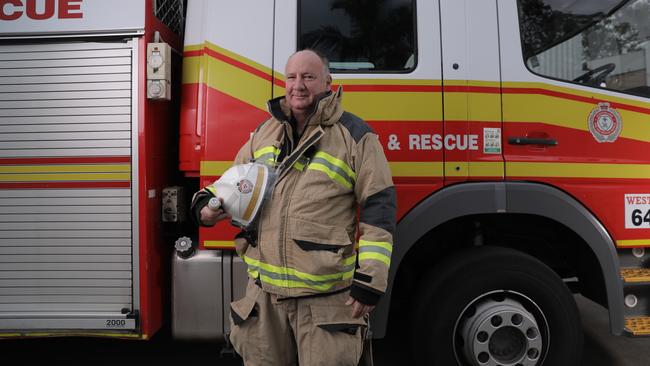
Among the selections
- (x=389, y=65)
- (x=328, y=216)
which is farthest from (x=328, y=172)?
(x=389, y=65)

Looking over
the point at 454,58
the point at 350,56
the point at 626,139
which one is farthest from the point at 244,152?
the point at 626,139

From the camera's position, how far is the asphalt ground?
336cm

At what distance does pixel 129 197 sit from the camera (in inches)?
102

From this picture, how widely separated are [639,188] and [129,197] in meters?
2.82

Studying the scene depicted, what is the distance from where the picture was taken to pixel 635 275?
9.09 ft

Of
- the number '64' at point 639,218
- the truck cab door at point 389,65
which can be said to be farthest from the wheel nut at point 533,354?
the truck cab door at point 389,65

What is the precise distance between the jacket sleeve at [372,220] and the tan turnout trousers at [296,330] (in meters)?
0.14

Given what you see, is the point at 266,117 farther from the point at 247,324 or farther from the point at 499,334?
Result: the point at 499,334

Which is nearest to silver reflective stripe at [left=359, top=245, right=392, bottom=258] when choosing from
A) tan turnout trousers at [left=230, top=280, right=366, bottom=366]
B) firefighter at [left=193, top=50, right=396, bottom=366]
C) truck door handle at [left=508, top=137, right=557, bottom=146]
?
firefighter at [left=193, top=50, right=396, bottom=366]

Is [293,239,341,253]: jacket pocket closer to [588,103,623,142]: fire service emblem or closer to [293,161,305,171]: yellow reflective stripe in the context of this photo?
[293,161,305,171]: yellow reflective stripe

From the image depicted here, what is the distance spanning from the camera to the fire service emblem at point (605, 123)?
2705 millimetres

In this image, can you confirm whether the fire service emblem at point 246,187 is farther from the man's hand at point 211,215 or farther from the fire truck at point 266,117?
the fire truck at point 266,117

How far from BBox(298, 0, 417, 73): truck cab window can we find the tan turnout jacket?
0.81 meters

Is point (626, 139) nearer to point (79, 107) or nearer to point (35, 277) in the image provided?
point (79, 107)
